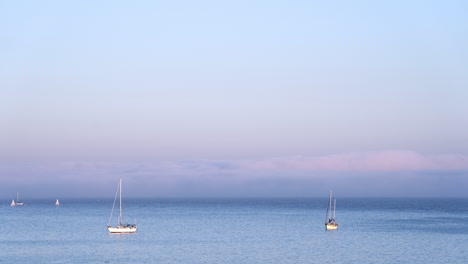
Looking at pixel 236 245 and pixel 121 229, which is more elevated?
pixel 121 229

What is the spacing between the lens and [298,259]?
262 feet

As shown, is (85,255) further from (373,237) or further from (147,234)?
(373,237)

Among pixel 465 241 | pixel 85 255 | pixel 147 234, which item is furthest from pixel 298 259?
pixel 147 234

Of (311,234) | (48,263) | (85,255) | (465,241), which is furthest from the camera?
(311,234)

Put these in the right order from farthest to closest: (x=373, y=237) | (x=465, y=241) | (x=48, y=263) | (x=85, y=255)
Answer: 1. (x=373, y=237)
2. (x=465, y=241)
3. (x=85, y=255)
4. (x=48, y=263)

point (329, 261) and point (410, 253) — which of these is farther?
point (410, 253)

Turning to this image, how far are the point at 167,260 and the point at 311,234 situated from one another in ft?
139

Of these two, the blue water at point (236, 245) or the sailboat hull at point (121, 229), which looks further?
the sailboat hull at point (121, 229)

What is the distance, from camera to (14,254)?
83.3 meters

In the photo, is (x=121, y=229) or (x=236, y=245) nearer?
(x=236, y=245)

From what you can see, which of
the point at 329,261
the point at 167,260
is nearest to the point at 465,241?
the point at 329,261

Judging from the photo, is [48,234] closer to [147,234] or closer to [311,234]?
[147,234]

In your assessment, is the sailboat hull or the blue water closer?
the blue water

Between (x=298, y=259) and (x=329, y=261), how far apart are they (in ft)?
12.1
